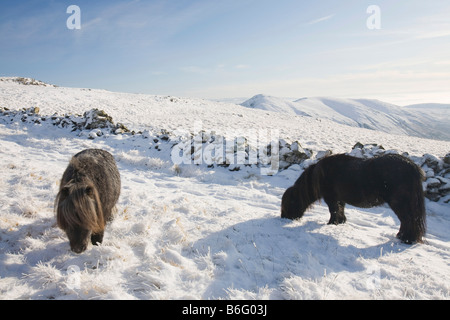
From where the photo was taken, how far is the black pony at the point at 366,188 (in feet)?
14.4

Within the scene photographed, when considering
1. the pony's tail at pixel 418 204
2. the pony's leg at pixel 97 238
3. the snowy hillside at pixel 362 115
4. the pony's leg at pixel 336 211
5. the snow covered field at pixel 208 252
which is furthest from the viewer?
the snowy hillside at pixel 362 115

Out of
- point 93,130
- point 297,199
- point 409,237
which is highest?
point 93,130

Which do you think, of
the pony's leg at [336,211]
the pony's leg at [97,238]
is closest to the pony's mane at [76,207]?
the pony's leg at [97,238]

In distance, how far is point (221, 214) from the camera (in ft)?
19.0

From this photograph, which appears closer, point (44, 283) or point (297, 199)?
point (44, 283)

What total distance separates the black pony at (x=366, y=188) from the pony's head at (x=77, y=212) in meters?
4.16

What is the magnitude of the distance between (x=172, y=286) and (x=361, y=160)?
457cm

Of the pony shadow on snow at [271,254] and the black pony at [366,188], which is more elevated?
the black pony at [366,188]

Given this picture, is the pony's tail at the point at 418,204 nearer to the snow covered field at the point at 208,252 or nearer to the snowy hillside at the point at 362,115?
the snow covered field at the point at 208,252

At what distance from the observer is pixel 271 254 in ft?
13.2

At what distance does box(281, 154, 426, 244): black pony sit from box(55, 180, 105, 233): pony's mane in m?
4.17

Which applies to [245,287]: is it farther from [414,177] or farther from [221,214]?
[414,177]
